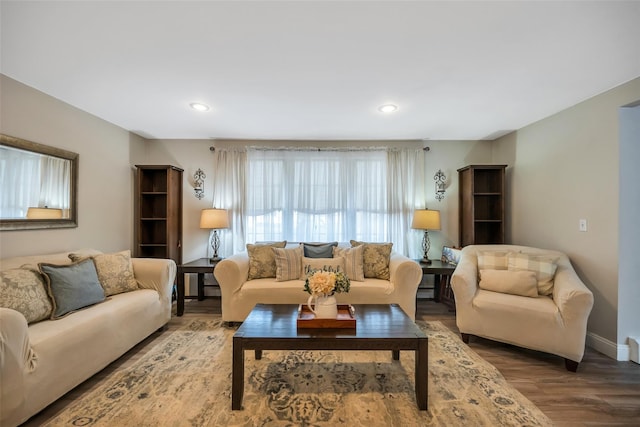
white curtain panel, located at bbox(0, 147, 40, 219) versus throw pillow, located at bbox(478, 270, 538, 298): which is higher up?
white curtain panel, located at bbox(0, 147, 40, 219)

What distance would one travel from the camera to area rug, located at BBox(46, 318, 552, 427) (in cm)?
169

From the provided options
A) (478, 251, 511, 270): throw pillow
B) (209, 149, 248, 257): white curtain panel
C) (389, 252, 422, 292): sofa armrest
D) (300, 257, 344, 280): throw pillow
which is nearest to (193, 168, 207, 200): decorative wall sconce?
(209, 149, 248, 257): white curtain panel

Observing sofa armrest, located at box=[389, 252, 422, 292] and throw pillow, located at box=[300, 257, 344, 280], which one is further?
throw pillow, located at box=[300, 257, 344, 280]

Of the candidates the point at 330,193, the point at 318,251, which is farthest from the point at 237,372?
the point at 330,193

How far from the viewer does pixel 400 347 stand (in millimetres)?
1819

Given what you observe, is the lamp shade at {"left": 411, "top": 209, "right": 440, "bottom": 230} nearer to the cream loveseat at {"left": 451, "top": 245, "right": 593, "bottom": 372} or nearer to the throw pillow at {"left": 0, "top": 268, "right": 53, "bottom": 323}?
the cream loveseat at {"left": 451, "top": 245, "right": 593, "bottom": 372}

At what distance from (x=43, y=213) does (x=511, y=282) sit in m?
4.42

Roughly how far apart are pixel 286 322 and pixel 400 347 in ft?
2.69

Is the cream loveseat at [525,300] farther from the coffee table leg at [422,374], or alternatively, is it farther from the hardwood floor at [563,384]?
the coffee table leg at [422,374]

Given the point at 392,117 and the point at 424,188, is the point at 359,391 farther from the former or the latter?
the point at 424,188

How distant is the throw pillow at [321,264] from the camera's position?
321 centimetres

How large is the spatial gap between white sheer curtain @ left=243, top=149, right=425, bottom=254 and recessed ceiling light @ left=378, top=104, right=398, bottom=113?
117 cm

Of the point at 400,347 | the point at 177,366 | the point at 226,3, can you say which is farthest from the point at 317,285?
the point at 226,3

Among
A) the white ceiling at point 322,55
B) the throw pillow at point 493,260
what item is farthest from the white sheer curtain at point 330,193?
the throw pillow at point 493,260
